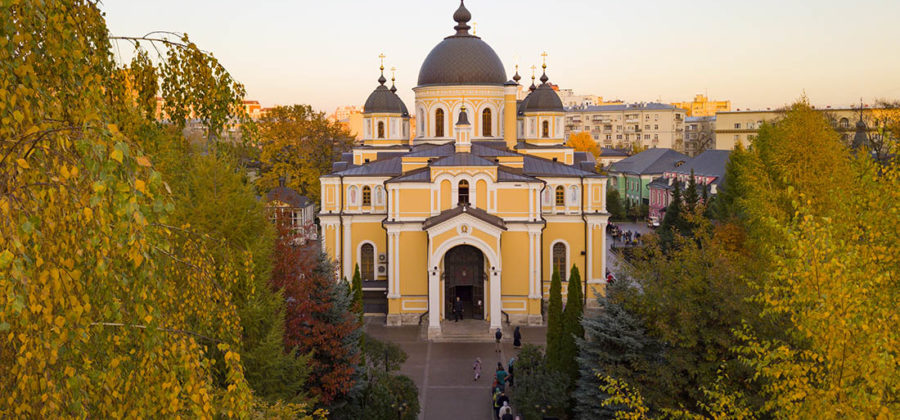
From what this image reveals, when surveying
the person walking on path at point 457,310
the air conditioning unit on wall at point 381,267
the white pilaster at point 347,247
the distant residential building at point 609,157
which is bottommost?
the person walking on path at point 457,310

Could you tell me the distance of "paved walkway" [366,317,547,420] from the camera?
19.2 metres

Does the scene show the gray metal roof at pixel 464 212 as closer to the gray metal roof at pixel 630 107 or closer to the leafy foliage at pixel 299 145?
the leafy foliage at pixel 299 145

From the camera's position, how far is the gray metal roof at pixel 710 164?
52.1 metres

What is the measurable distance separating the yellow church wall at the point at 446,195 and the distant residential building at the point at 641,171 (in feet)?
136

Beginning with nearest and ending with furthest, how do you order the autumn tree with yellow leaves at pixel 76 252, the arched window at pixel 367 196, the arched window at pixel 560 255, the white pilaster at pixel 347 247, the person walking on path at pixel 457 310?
the autumn tree with yellow leaves at pixel 76 252 < the person walking on path at pixel 457 310 < the arched window at pixel 560 255 < the white pilaster at pixel 347 247 < the arched window at pixel 367 196

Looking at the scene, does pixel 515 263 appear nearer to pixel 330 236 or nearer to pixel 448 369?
pixel 448 369

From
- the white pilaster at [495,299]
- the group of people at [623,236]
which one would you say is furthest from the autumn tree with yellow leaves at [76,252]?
the group of people at [623,236]

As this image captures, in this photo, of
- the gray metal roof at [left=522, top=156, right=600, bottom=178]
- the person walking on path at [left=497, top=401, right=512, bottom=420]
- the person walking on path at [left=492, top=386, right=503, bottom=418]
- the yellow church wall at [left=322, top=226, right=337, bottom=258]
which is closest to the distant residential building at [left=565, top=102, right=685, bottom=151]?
the gray metal roof at [left=522, top=156, right=600, bottom=178]

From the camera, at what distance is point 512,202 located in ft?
90.2

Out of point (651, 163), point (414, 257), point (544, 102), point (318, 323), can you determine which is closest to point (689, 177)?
point (651, 163)

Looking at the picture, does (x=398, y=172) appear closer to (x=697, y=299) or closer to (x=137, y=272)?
(x=697, y=299)

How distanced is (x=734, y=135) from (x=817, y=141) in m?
59.5

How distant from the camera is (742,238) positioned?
83.7ft

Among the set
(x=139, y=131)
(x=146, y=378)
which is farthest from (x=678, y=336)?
(x=146, y=378)
